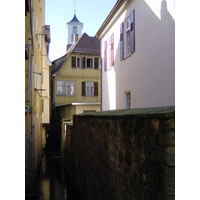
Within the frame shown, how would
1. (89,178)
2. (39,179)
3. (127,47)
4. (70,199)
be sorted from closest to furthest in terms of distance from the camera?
(89,178)
(70,199)
(127,47)
(39,179)

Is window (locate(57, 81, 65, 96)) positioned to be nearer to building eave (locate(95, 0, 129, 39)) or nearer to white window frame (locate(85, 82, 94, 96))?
white window frame (locate(85, 82, 94, 96))

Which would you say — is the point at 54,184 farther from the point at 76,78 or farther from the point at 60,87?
the point at 76,78

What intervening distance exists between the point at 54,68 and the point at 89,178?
24.8m

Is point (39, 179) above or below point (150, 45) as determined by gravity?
below

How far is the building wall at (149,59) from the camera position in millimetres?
7756

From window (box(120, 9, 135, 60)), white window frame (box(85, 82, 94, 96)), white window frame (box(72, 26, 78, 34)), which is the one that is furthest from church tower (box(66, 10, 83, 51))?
window (box(120, 9, 135, 60))

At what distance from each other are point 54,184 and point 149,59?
613 centimetres

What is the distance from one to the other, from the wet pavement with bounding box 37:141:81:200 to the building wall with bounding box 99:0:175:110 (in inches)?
147

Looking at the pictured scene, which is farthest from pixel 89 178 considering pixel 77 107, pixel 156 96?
pixel 77 107

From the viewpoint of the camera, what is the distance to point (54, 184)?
1182cm

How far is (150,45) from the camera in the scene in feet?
29.8

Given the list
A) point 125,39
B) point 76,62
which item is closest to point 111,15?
point 125,39
